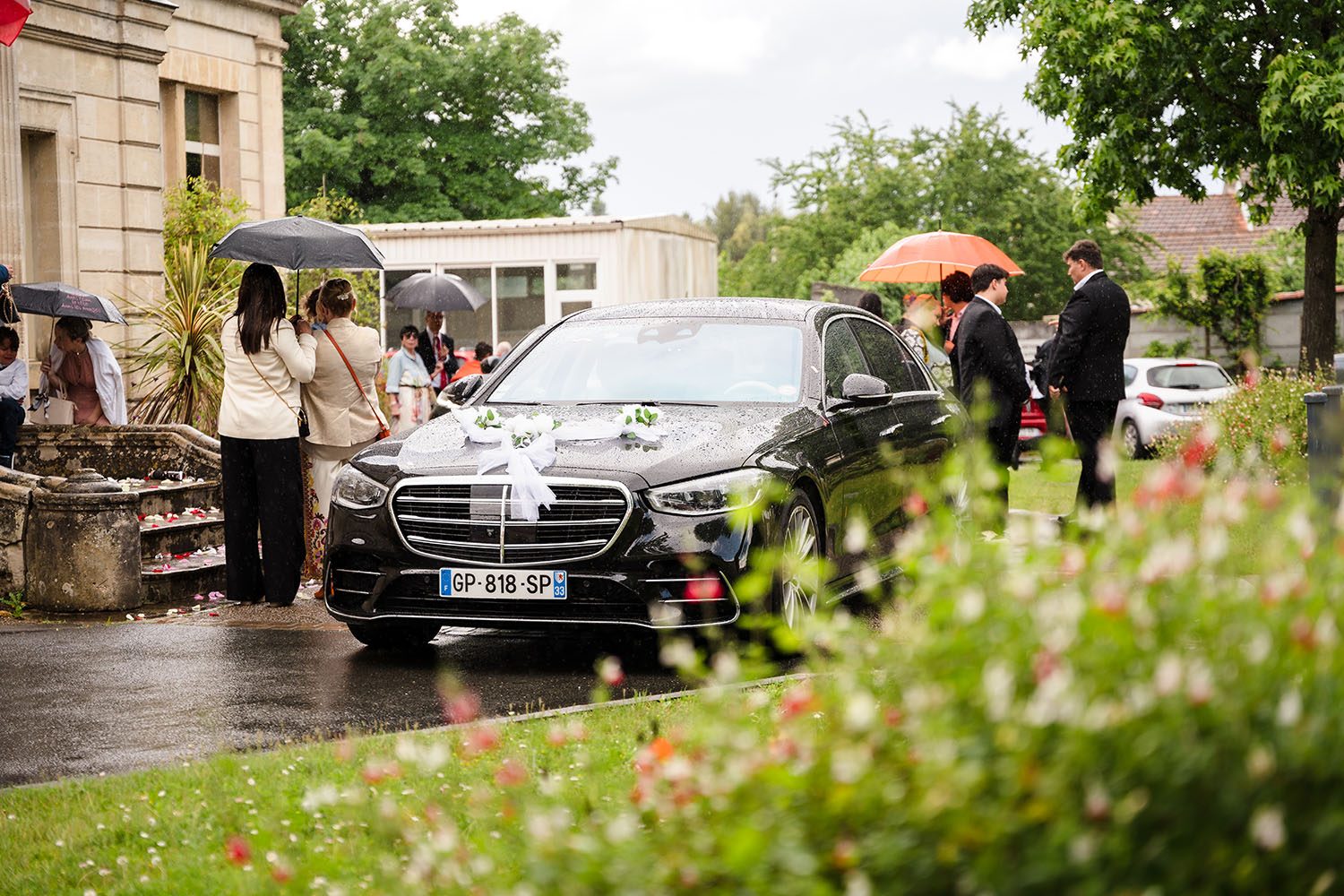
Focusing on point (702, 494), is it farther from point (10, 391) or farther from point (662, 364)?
point (10, 391)

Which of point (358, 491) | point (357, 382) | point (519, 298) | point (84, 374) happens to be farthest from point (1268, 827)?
point (519, 298)

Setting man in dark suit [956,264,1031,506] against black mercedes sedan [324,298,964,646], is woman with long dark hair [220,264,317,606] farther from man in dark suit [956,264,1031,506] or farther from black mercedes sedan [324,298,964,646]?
man in dark suit [956,264,1031,506]

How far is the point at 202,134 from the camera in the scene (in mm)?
25297

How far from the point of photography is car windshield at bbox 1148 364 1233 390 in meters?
27.5

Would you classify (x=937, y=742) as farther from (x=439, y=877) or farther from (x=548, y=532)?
(x=548, y=532)

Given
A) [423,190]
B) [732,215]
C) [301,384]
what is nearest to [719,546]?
[301,384]

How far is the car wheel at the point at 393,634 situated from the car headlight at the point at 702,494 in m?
1.44

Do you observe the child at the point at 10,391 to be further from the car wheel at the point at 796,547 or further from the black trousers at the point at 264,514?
the car wheel at the point at 796,547

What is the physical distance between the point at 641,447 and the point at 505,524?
720mm

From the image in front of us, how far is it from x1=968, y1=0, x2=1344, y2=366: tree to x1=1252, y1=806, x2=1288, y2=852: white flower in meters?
19.9

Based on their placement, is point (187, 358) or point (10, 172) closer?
point (10, 172)

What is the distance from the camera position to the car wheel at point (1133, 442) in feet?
88.8

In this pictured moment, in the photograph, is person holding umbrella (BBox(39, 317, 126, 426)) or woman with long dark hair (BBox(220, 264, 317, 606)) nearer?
woman with long dark hair (BBox(220, 264, 317, 606))

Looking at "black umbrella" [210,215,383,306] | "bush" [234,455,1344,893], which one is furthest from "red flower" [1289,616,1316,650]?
"black umbrella" [210,215,383,306]
